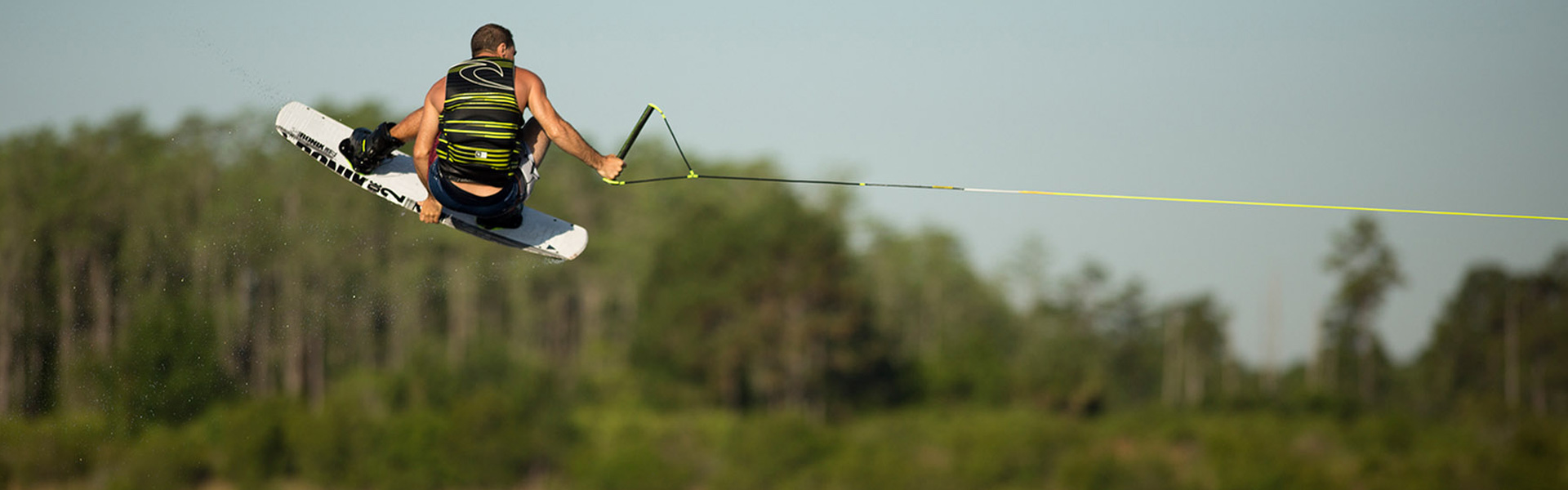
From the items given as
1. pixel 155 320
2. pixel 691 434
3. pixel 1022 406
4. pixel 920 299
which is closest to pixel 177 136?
pixel 155 320

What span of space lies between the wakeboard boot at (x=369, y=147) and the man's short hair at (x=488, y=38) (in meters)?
1.55

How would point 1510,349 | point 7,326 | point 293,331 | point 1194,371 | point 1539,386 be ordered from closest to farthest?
point 7,326, point 293,331, point 1539,386, point 1510,349, point 1194,371

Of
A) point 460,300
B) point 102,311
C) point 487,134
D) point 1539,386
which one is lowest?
point 1539,386

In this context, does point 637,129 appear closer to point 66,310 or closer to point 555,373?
point 66,310

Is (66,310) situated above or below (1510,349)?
above

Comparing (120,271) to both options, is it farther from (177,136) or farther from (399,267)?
(399,267)

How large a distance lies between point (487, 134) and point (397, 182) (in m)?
2.30

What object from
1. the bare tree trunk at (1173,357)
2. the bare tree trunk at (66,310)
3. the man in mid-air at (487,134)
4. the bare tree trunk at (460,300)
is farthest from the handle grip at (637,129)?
the bare tree trunk at (1173,357)

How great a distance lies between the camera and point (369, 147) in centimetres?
1108

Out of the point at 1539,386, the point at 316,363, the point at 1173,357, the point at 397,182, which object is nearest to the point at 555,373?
the point at 316,363

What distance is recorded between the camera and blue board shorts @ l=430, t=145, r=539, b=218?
33.1ft

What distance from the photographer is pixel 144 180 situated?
158 ft

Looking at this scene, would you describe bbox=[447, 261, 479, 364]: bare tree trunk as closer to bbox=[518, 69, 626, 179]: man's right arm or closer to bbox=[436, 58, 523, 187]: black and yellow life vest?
bbox=[436, 58, 523, 187]: black and yellow life vest

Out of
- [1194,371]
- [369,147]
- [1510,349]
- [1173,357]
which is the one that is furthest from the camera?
[1194,371]
